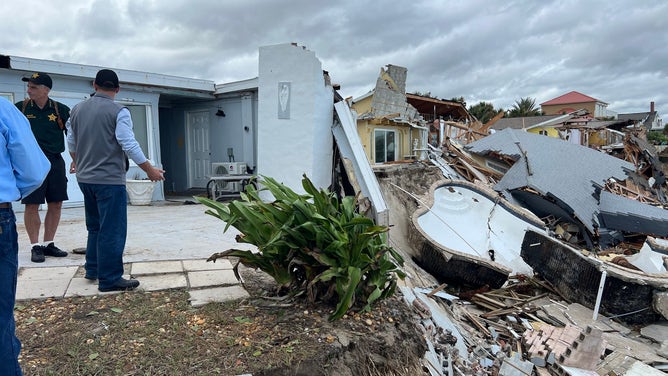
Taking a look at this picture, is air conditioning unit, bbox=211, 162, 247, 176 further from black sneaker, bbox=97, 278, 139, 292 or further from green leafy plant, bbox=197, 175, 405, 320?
green leafy plant, bbox=197, 175, 405, 320

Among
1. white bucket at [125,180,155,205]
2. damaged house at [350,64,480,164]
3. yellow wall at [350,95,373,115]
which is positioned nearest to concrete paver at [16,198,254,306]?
white bucket at [125,180,155,205]

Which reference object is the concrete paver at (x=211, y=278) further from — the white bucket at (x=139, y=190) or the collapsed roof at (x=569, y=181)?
the collapsed roof at (x=569, y=181)

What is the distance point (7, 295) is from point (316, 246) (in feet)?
5.56

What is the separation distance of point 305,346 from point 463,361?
181 cm

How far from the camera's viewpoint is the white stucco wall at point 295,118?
276 inches

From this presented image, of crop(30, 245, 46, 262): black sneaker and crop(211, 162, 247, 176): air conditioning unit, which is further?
crop(211, 162, 247, 176): air conditioning unit

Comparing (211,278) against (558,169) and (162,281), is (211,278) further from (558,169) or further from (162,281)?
(558,169)

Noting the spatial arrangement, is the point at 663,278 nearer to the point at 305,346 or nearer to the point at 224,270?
the point at 305,346

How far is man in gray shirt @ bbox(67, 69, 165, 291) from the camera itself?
3049 millimetres

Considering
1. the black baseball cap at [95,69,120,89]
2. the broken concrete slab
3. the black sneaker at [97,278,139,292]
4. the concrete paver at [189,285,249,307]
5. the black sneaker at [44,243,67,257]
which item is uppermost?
the black baseball cap at [95,69,120,89]

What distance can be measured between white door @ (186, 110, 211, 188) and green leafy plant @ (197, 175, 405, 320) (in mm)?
7835

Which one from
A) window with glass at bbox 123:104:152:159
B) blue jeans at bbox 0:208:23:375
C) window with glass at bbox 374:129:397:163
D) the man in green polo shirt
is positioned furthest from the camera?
window with glass at bbox 374:129:397:163

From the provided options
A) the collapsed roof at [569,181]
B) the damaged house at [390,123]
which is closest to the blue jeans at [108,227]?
the damaged house at [390,123]

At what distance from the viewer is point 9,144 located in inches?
75.2
